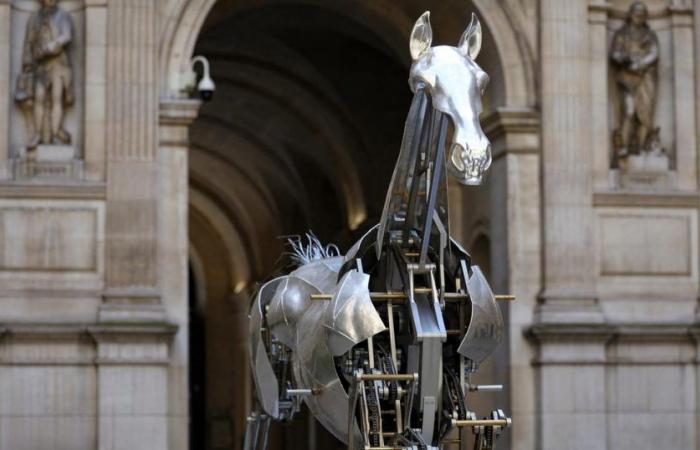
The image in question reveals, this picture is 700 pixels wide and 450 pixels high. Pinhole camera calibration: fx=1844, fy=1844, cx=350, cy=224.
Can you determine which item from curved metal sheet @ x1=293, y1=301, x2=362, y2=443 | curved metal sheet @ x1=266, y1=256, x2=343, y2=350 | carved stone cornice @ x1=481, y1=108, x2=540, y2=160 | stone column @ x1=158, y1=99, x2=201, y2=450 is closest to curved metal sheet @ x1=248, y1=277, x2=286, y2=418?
curved metal sheet @ x1=266, y1=256, x2=343, y2=350

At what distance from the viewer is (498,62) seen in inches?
1158

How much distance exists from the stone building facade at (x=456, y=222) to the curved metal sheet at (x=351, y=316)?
816 cm

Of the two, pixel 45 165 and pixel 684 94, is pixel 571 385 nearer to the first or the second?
pixel 684 94

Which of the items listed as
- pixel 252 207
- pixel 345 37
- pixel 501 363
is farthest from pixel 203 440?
pixel 501 363

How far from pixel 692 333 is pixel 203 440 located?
2813cm

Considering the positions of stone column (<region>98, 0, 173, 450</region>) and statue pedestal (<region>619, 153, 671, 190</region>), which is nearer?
stone column (<region>98, 0, 173, 450</region>)

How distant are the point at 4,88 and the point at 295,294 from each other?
8118 mm

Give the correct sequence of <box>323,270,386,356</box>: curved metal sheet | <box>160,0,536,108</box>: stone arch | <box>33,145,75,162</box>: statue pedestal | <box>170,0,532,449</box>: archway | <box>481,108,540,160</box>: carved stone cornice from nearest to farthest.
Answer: <box>323,270,386,356</box>: curved metal sheet
<box>33,145,75,162</box>: statue pedestal
<box>160,0,536,108</box>: stone arch
<box>481,108,540,160</box>: carved stone cornice
<box>170,0,532,449</box>: archway

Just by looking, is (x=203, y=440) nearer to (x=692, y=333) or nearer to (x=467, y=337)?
(x=692, y=333)

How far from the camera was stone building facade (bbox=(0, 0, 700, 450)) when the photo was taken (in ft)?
88.9

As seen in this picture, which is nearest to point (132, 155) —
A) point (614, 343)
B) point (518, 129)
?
point (518, 129)

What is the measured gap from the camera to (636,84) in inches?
1170

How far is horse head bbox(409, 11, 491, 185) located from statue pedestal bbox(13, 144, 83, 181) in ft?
39.5

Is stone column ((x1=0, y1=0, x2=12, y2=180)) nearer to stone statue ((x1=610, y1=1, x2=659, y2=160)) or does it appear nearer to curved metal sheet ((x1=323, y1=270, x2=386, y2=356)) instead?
stone statue ((x1=610, y1=1, x2=659, y2=160))
